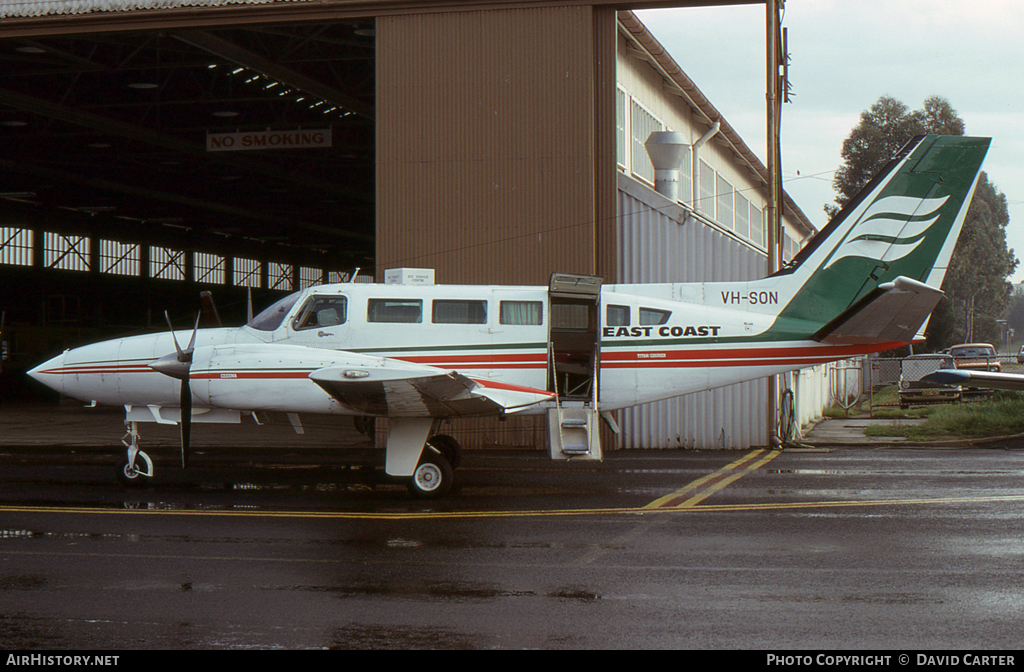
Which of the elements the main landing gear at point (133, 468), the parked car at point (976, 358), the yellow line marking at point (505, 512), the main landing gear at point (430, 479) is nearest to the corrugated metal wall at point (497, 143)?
the main landing gear at point (430, 479)

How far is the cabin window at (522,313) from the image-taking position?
1408 cm

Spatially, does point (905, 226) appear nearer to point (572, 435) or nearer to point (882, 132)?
point (572, 435)

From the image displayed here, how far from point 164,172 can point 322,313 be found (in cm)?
2821

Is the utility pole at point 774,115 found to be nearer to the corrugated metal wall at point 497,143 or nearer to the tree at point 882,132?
the corrugated metal wall at point 497,143

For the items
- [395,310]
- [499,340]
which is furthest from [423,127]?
[499,340]

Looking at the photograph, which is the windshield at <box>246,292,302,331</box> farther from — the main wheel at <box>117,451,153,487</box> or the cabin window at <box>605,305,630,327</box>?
the cabin window at <box>605,305,630,327</box>

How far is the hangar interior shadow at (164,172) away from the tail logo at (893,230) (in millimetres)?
11419

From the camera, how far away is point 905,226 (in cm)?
1536

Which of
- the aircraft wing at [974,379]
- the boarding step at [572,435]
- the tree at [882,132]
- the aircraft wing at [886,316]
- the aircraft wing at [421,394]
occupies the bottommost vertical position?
the boarding step at [572,435]

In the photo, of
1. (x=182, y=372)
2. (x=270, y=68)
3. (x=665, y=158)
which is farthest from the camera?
(x=270, y=68)

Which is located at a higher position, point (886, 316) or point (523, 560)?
point (886, 316)

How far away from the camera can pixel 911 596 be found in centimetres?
728
